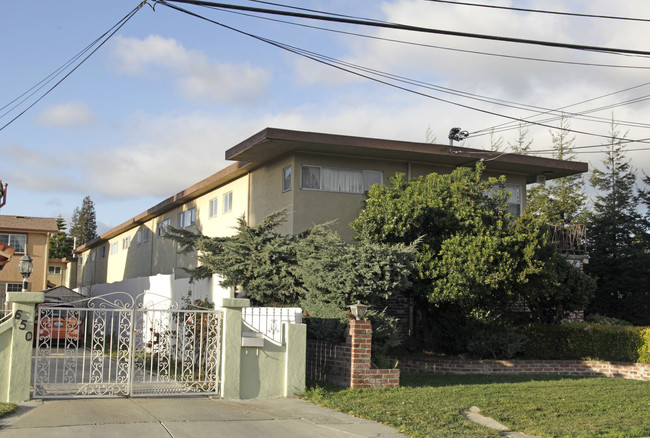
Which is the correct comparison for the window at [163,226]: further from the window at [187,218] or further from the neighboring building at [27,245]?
the neighboring building at [27,245]

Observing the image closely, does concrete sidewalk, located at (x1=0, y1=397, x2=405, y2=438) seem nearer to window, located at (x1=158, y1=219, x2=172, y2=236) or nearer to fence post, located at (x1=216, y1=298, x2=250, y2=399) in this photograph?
fence post, located at (x1=216, y1=298, x2=250, y2=399)

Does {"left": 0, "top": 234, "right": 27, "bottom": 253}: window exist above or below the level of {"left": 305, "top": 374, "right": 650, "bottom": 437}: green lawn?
above

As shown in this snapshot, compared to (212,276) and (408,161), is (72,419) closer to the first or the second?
(212,276)

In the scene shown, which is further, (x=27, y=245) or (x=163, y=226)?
(x=27, y=245)

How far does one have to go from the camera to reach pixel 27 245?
115 ft

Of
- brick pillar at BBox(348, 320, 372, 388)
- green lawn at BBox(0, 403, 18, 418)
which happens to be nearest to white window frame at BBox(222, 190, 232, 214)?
brick pillar at BBox(348, 320, 372, 388)

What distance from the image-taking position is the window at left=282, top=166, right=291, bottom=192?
1899cm

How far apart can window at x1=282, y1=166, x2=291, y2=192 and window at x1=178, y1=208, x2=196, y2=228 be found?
8.71 m

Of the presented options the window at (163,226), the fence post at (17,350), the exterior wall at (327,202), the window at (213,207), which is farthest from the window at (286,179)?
the window at (163,226)

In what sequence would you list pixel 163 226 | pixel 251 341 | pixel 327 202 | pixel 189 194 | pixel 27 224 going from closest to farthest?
pixel 251 341 < pixel 327 202 < pixel 189 194 < pixel 163 226 < pixel 27 224

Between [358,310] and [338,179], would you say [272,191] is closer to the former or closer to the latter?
[338,179]

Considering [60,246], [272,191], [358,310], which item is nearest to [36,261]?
[272,191]

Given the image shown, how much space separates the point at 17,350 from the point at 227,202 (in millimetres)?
13639

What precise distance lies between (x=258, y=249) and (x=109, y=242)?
29224 millimetres
